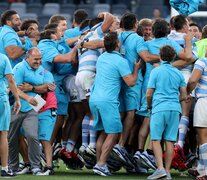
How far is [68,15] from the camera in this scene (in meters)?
30.6

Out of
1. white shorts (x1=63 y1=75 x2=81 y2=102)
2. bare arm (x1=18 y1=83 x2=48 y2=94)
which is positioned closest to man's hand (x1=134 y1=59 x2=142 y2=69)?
white shorts (x1=63 y1=75 x2=81 y2=102)

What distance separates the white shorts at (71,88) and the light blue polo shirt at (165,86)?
4.99ft

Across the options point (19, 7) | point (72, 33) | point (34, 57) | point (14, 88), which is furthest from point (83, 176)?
point (19, 7)

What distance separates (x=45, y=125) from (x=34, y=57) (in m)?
0.87

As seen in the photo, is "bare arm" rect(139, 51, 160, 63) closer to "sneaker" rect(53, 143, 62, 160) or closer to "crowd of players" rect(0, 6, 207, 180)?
"crowd of players" rect(0, 6, 207, 180)

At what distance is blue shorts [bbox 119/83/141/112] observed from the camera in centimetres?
1398

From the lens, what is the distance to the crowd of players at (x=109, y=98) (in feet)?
43.5

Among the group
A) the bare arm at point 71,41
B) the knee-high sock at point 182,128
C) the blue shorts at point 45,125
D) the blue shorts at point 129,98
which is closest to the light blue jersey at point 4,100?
the blue shorts at point 45,125

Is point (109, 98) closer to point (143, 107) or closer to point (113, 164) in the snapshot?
point (143, 107)

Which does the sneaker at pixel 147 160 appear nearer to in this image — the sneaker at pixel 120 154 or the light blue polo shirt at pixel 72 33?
the sneaker at pixel 120 154

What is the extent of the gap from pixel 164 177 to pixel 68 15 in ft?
58.3

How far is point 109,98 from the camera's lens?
44.9 feet

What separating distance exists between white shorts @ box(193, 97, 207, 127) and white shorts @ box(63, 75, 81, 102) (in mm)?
1785

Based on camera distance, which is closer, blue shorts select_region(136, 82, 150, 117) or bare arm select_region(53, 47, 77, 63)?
blue shorts select_region(136, 82, 150, 117)
